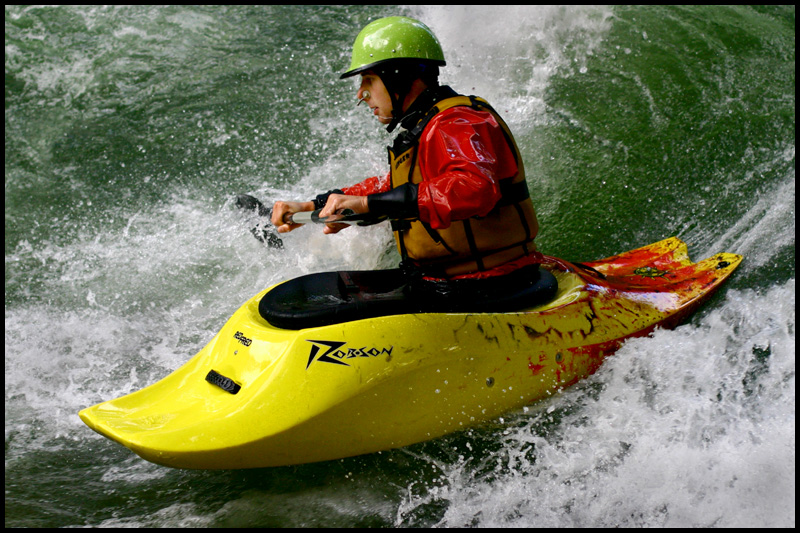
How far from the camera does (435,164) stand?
225 cm

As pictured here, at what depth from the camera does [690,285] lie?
3.10m

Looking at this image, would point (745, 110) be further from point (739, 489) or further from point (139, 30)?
point (139, 30)

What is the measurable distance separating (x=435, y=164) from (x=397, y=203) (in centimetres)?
21

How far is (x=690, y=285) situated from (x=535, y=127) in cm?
216

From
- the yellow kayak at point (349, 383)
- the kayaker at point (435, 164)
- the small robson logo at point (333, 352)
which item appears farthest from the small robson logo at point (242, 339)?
the kayaker at point (435, 164)

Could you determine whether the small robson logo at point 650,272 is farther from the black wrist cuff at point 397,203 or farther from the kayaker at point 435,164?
the black wrist cuff at point 397,203

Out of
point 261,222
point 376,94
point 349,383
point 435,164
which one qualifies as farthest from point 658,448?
point 261,222

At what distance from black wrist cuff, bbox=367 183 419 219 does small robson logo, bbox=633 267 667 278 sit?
1460mm

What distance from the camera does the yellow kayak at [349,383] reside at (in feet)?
7.01

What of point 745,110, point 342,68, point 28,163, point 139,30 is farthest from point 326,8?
point 745,110

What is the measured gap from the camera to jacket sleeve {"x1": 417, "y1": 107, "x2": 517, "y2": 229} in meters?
2.09

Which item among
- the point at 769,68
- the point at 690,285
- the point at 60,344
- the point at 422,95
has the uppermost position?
the point at 422,95

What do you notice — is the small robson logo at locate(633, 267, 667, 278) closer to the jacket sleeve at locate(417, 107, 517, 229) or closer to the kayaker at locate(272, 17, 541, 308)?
the kayaker at locate(272, 17, 541, 308)

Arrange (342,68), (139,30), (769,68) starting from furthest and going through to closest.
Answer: (139,30)
(342,68)
(769,68)
